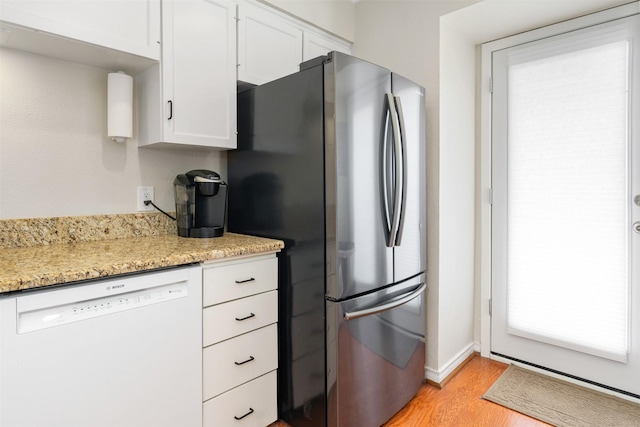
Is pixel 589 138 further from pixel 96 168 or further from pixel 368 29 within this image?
pixel 96 168

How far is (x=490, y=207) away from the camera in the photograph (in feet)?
8.39

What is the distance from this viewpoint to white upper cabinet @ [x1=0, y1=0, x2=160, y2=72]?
4.41 ft

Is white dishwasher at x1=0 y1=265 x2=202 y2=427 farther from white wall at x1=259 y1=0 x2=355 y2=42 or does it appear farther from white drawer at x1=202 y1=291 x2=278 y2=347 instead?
white wall at x1=259 y1=0 x2=355 y2=42

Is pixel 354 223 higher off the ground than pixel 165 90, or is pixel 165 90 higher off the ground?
pixel 165 90

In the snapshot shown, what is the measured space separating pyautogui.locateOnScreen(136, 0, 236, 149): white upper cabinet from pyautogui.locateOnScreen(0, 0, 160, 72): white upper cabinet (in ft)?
0.25

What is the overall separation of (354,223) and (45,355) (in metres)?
1.19

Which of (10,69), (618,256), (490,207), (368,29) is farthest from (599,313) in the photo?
(10,69)

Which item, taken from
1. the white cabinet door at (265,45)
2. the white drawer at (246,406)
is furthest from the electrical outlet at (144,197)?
the white drawer at (246,406)

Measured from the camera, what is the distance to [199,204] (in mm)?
1859

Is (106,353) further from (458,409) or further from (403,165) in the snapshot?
(458,409)

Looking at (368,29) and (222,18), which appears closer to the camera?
(222,18)

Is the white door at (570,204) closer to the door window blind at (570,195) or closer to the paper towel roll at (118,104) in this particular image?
the door window blind at (570,195)

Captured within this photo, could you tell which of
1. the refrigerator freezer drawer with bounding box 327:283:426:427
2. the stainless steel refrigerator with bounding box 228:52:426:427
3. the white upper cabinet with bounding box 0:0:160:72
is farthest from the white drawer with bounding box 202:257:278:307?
the white upper cabinet with bounding box 0:0:160:72

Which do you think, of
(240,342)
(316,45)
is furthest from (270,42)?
(240,342)
